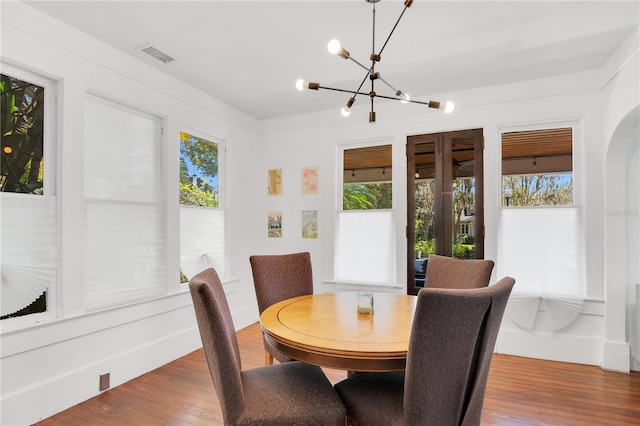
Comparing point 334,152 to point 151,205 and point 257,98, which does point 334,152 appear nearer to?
point 257,98

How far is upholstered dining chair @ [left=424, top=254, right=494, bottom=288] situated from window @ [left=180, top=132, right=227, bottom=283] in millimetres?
2389

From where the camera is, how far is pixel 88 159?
2.56m

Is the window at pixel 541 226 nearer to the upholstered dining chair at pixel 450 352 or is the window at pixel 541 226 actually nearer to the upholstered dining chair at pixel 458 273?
the upholstered dining chair at pixel 458 273

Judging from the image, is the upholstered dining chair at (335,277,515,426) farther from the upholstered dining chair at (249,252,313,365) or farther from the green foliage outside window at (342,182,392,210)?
the green foliage outside window at (342,182,392,210)

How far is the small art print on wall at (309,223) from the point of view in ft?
13.9

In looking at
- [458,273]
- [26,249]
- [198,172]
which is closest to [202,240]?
[198,172]

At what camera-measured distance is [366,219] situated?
4008 millimetres

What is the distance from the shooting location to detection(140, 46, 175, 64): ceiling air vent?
8.82ft

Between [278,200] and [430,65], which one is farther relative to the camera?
[278,200]

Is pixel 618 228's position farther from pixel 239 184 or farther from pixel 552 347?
pixel 239 184

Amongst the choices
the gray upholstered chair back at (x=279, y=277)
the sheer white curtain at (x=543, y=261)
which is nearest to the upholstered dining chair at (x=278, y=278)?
the gray upholstered chair back at (x=279, y=277)

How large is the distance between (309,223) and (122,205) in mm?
2135

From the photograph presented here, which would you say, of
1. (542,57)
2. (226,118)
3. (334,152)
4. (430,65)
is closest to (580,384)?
(542,57)

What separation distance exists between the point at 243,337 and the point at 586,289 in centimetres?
353
